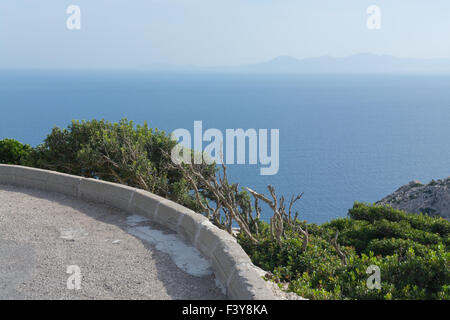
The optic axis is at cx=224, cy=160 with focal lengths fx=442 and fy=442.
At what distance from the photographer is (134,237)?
666 cm

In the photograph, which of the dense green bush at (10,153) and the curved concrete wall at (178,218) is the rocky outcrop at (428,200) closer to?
the curved concrete wall at (178,218)

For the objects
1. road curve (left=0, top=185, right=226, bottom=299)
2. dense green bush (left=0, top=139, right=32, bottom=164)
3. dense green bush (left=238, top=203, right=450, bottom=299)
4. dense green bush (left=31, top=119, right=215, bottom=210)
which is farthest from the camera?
dense green bush (left=0, top=139, right=32, bottom=164)

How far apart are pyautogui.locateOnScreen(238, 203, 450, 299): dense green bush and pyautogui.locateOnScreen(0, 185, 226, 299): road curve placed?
1171 mm

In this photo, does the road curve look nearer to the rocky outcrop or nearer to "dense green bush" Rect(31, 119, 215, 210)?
"dense green bush" Rect(31, 119, 215, 210)

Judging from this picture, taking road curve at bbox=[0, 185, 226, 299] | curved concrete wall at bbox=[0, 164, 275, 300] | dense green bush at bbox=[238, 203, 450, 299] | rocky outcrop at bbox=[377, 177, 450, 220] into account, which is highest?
curved concrete wall at bbox=[0, 164, 275, 300]

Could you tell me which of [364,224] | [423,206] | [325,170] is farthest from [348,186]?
[364,224]

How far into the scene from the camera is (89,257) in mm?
5871

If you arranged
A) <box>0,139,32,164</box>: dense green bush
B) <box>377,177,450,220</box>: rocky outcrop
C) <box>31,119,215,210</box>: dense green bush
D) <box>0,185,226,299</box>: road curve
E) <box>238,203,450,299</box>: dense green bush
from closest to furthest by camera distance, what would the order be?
<box>0,185,226,299</box>: road curve → <box>238,203,450,299</box>: dense green bush → <box>31,119,215,210</box>: dense green bush → <box>0,139,32,164</box>: dense green bush → <box>377,177,450,220</box>: rocky outcrop

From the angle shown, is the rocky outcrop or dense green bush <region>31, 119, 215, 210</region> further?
the rocky outcrop

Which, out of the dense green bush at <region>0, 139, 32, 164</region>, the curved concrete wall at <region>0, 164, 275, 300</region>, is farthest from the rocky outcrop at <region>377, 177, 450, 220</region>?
the dense green bush at <region>0, 139, 32, 164</region>

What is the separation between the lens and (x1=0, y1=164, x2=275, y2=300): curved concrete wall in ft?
15.5

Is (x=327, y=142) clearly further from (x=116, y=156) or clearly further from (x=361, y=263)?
(x=361, y=263)
